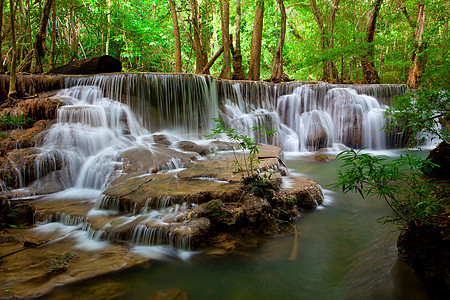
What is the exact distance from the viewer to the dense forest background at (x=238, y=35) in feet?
38.5

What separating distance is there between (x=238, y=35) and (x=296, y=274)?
11721 mm

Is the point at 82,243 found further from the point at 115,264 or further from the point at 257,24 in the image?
the point at 257,24

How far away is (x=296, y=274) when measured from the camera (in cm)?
308

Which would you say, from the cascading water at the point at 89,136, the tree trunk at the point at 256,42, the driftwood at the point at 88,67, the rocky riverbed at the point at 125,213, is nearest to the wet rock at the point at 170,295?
the rocky riverbed at the point at 125,213

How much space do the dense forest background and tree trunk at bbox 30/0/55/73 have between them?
0.04 meters

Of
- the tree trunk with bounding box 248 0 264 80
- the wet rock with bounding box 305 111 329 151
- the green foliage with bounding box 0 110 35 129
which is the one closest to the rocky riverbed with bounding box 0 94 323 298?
the green foliage with bounding box 0 110 35 129

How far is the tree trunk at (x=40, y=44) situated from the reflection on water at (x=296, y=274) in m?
10.9

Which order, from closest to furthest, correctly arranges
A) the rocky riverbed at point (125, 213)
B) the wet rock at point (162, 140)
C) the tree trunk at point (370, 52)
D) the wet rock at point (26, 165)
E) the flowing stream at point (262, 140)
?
the flowing stream at point (262, 140)
the rocky riverbed at point (125, 213)
the wet rock at point (26, 165)
the wet rock at point (162, 140)
the tree trunk at point (370, 52)

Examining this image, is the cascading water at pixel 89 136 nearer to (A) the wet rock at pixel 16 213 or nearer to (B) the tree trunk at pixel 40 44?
(A) the wet rock at pixel 16 213

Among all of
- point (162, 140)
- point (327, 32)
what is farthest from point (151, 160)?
point (327, 32)

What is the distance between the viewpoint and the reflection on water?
8.86 feet

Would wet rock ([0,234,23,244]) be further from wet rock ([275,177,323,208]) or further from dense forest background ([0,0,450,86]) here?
dense forest background ([0,0,450,86])

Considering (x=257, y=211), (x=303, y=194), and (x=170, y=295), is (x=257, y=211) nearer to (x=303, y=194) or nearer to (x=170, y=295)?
(x=303, y=194)

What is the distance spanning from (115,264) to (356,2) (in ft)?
65.2
